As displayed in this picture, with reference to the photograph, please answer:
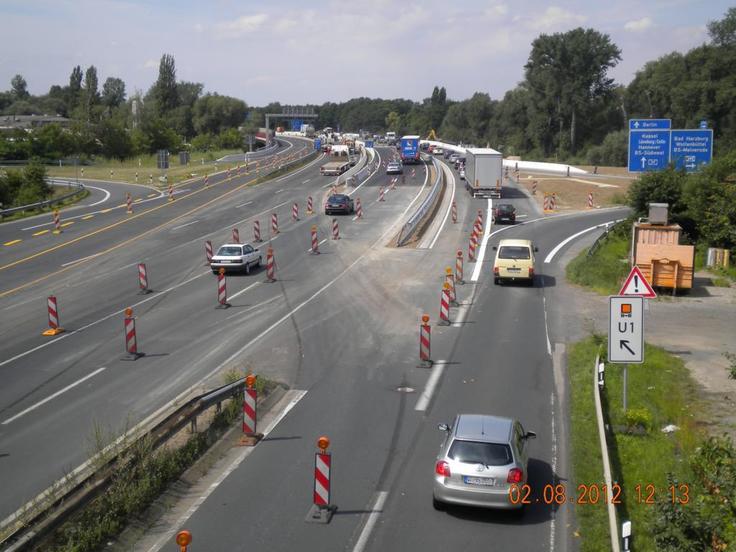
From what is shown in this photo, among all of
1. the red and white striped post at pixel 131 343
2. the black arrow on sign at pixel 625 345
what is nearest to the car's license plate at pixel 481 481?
the black arrow on sign at pixel 625 345

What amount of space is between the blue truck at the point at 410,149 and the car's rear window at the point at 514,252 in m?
57.7

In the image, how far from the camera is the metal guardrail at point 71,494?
923cm

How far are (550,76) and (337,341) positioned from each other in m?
99.8

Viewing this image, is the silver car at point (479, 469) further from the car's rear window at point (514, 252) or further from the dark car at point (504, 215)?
the dark car at point (504, 215)

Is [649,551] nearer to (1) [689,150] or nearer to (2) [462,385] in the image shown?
(2) [462,385]

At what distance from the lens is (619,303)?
1498 centimetres

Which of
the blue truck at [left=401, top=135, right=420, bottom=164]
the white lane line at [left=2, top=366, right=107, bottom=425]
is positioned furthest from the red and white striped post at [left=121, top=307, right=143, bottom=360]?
the blue truck at [left=401, top=135, right=420, bottom=164]

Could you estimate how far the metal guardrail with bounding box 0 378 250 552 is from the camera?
923 cm

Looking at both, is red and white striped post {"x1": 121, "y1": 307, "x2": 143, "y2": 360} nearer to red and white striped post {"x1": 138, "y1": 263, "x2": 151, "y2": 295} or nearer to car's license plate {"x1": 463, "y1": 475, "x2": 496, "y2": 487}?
red and white striped post {"x1": 138, "y1": 263, "x2": 151, "y2": 295}

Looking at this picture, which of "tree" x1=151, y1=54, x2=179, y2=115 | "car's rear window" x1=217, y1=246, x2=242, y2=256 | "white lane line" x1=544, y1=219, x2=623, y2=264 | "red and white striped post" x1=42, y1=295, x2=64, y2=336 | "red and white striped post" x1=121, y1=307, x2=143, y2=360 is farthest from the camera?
"tree" x1=151, y1=54, x2=179, y2=115

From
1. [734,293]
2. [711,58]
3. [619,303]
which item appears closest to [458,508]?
[619,303]

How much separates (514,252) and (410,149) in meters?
58.5

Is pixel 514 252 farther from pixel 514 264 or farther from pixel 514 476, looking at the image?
pixel 514 476

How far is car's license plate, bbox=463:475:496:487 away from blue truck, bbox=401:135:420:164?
7862 cm
